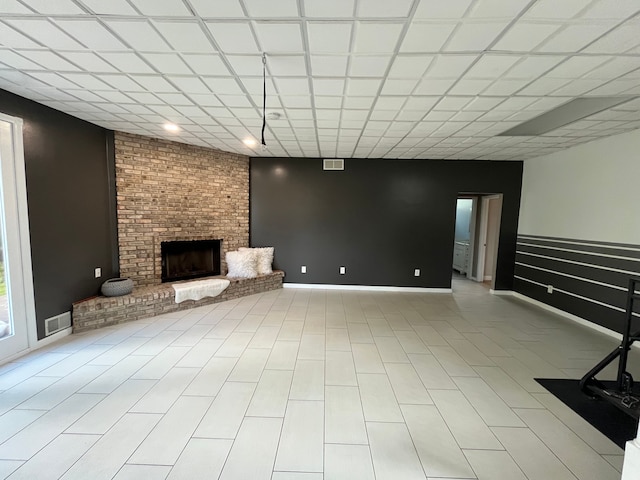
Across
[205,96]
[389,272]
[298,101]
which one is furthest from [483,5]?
[389,272]

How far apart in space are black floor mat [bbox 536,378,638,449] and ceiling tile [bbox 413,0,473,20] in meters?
2.99

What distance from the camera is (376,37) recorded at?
5.89ft

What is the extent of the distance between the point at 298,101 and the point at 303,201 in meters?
2.99

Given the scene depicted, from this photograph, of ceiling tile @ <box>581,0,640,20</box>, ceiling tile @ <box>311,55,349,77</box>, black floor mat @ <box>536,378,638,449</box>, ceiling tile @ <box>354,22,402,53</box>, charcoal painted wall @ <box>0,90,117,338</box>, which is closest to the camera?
ceiling tile @ <box>581,0,640,20</box>

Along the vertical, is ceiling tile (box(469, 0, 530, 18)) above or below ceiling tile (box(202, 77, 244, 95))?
above

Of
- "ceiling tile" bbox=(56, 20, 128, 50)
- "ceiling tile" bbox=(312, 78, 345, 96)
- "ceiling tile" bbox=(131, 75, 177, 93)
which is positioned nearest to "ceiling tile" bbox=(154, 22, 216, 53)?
"ceiling tile" bbox=(56, 20, 128, 50)

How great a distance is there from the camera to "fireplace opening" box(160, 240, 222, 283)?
15.5 ft

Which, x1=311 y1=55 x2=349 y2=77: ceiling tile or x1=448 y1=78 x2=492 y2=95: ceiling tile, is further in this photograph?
x1=448 y1=78 x2=492 y2=95: ceiling tile

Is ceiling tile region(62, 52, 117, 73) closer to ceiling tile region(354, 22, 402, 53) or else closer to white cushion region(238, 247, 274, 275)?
ceiling tile region(354, 22, 402, 53)

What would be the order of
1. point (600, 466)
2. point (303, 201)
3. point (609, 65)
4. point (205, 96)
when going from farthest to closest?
point (303, 201)
point (205, 96)
point (609, 65)
point (600, 466)

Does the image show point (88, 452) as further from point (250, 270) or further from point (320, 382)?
point (250, 270)

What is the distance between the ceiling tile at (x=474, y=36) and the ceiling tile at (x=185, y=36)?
1681 mm

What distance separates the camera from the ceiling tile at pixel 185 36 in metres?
1.72

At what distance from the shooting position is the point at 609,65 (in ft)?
6.63
